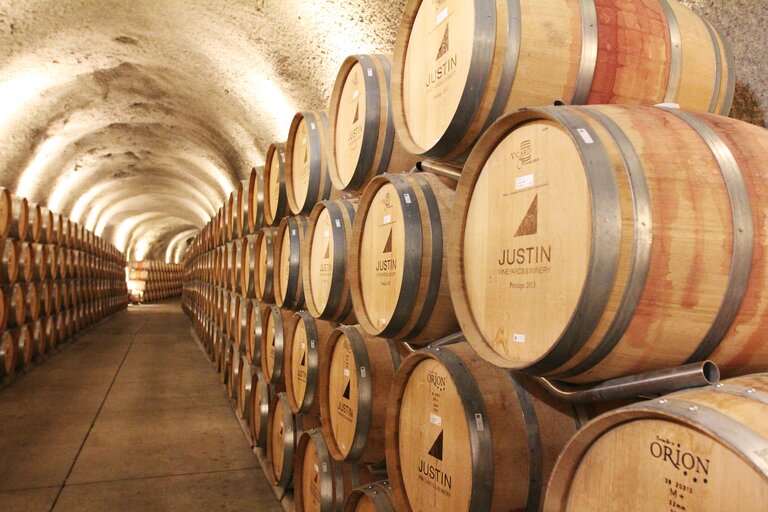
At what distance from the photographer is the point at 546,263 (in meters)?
1.22

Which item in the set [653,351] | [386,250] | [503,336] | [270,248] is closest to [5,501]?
[270,248]

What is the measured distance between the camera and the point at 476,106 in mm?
1558

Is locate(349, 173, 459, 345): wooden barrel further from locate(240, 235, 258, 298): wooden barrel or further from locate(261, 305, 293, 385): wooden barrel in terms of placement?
locate(240, 235, 258, 298): wooden barrel

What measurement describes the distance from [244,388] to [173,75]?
15.0 ft

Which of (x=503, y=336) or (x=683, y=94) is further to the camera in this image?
(x=683, y=94)

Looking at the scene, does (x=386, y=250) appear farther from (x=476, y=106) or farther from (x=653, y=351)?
(x=653, y=351)

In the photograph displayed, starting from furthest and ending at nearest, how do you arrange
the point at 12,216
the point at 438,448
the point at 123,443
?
the point at 12,216 → the point at 123,443 → the point at 438,448

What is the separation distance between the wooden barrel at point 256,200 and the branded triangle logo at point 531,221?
11.4ft

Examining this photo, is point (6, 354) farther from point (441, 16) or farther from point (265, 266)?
point (441, 16)

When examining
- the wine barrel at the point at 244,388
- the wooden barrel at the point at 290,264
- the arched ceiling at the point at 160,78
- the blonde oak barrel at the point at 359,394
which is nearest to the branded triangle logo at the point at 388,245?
the blonde oak barrel at the point at 359,394

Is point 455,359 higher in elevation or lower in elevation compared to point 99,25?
lower

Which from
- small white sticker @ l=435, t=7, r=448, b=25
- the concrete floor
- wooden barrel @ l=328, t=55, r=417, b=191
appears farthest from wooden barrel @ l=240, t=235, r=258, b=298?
small white sticker @ l=435, t=7, r=448, b=25

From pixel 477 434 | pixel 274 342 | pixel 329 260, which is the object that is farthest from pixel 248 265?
pixel 477 434

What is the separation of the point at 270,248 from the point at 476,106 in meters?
2.86
